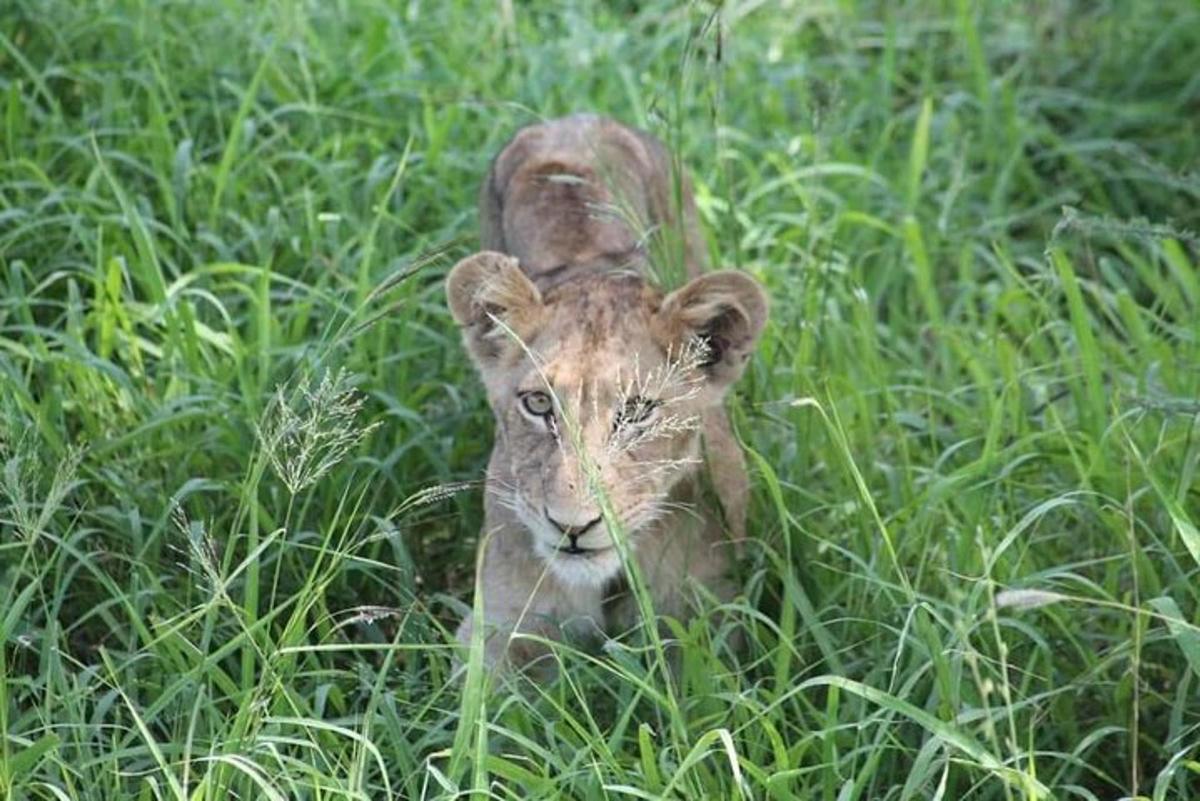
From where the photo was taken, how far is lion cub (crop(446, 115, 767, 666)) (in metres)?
4.75

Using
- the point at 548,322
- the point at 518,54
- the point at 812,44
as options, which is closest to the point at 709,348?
the point at 548,322

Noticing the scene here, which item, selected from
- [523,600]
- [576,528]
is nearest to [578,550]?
[576,528]

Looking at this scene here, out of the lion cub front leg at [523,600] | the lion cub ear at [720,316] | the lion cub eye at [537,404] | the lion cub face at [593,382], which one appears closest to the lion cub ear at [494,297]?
the lion cub face at [593,382]

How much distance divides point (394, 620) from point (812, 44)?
148 inches

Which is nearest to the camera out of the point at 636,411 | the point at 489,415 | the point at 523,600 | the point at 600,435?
the point at 636,411

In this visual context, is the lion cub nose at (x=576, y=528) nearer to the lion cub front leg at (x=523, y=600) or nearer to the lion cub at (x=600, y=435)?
the lion cub at (x=600, y=435)

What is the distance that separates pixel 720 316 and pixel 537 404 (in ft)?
1.48

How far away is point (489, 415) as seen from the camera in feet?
19.4

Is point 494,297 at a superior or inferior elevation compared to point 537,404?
superior

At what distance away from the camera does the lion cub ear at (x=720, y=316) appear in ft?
16.7

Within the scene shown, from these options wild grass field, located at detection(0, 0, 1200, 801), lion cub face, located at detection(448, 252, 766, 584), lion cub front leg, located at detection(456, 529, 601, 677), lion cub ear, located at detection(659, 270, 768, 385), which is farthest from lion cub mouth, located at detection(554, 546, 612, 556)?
lion cub ear, located at detection(659, 270, 768, 385)

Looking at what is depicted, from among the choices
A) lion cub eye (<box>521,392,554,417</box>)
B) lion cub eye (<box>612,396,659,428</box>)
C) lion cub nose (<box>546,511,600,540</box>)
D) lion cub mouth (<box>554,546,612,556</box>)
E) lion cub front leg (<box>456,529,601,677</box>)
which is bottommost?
lion cub front leg (<box>456,529,601,677</box>)

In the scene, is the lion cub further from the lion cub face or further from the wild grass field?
the wild grass field

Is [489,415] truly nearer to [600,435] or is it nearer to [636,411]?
[600,435]
